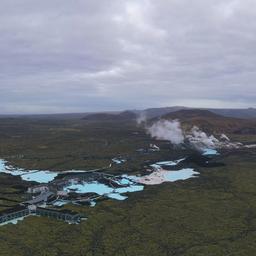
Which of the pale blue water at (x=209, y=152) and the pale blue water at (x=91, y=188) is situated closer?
the pale blue water at (x=91, y=188)

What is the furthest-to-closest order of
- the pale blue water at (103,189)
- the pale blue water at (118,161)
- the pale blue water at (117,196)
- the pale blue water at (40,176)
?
the pale blue water at (118,161) < the pale blue water at (40,176) < the pale blue water at (103,189) < the pale blue water at (117,196)

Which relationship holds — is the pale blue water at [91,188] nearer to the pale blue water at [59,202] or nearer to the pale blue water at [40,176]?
the pale blue water at [59,202]

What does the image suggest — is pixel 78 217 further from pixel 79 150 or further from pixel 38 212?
pixel 79 150

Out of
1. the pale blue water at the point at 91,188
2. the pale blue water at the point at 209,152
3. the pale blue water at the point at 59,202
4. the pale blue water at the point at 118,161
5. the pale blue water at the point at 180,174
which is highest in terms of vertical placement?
the pale blue water at the point at 209,152

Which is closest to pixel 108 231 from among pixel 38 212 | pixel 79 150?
pixel 38 212

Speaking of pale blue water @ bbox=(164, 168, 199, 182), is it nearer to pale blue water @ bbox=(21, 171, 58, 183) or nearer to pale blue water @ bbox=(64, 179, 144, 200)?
pale blue water @ bbox=(64, 179, 144, 200)

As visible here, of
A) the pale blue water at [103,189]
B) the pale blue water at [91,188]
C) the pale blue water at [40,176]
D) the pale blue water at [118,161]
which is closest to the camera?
the pale blue water at [103,189]

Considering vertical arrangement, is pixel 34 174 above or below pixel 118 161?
below

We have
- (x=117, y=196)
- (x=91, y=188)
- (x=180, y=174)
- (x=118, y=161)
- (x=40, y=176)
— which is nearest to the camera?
(x=117, y=196)

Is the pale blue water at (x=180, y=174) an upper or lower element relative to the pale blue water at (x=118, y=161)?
lower

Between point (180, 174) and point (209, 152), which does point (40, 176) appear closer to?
point (180, 174)

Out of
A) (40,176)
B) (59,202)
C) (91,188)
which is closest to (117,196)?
(91,188)

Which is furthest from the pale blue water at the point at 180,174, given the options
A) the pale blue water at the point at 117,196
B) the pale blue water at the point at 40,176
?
the pale blue water at the point at 40,176

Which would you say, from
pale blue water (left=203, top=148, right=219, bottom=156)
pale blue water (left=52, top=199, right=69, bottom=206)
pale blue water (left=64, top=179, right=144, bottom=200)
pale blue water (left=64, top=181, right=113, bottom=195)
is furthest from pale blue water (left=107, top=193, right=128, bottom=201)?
pale blue water (left=203, top=148, right=219, bottom=156)
